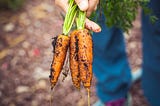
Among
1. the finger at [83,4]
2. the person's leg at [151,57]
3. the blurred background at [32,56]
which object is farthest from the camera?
the blurred background at [32,56]

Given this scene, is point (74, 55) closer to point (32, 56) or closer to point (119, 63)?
point (119, 63)

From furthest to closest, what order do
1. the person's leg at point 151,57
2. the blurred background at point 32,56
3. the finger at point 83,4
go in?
the blurred background at point 32,56, the person's leg at point 151,57, the finger at point 83,4

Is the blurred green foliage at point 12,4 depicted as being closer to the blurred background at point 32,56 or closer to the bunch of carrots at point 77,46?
the blurred background at point 32,56

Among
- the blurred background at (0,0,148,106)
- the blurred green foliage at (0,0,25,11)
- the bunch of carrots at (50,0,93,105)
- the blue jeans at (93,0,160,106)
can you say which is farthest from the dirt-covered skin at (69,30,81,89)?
the blurred green foliage at (0,0,25,11)

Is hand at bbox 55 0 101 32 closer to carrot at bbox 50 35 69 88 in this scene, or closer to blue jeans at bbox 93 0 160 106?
carrot at bbox 50 35 69 88

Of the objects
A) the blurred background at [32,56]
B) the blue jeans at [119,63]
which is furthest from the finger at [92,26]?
the blurred background at [32,56]

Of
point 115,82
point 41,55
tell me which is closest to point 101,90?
point 115,82

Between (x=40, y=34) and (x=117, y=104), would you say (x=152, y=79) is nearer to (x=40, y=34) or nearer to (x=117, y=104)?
(x=117, y=104)
